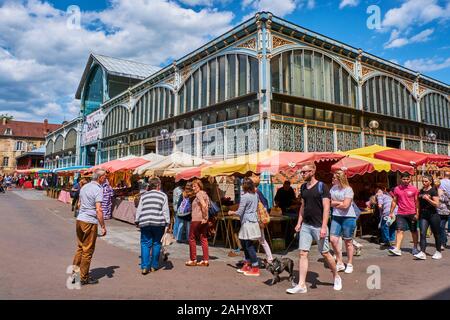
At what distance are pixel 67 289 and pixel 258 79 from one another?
1298 cm

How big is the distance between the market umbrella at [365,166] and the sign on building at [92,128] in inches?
1171

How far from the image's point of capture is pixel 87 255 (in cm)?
525

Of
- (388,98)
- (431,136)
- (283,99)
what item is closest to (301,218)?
(283,99)

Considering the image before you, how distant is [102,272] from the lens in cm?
602

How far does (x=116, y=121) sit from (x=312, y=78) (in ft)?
66.0

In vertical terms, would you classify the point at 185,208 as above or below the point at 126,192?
below

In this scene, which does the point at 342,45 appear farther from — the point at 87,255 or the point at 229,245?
the point at 87,255

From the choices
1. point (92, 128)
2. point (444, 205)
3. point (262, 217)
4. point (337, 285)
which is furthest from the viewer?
point (92, 128)

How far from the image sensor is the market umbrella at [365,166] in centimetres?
896

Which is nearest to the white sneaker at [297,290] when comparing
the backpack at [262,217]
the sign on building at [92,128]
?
the backpack at [262,217]

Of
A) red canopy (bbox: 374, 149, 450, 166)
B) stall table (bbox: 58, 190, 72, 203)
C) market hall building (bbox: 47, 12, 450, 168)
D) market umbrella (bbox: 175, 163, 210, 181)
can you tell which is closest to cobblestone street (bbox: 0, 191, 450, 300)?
market umbrella (bbox: 175, 163, 210, 181)

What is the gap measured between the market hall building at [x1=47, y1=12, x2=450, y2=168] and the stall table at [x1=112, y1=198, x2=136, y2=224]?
5816mm

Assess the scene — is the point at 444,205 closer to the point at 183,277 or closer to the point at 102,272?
the point at 183,277
